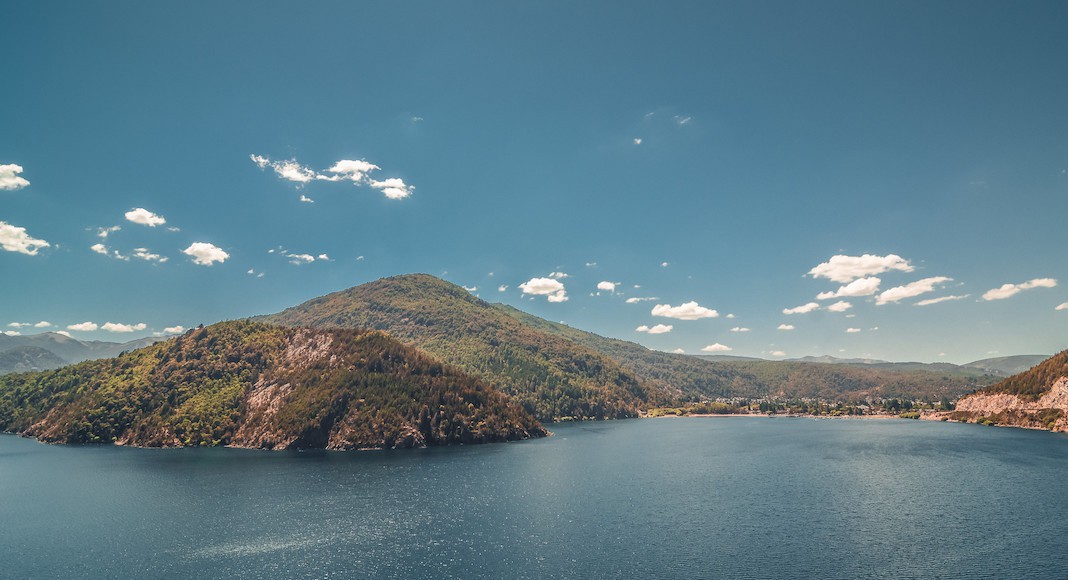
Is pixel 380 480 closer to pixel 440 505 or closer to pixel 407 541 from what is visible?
pixel 440 505

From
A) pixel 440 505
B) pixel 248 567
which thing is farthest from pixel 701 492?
pixel 248 567

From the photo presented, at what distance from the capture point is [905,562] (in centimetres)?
9250

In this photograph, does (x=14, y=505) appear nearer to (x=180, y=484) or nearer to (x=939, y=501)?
(x=180, y=484)

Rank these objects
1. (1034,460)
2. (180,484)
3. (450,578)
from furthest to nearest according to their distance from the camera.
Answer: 1. (1034,460)
2. (180,484)
3. (450,578)

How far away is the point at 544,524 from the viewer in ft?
401

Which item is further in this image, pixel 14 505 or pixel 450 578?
pixel 14 505

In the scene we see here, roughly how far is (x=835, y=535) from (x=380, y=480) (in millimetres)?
137489

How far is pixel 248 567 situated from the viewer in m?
94.9

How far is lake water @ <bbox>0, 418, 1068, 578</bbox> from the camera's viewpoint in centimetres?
9362

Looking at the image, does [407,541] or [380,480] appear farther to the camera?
[380,480]

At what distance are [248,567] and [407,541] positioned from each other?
1198 inches

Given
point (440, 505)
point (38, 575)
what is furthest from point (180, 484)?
point (440, 505)

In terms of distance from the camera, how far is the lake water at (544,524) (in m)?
93.6

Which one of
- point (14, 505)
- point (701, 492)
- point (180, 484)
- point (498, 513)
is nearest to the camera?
point (498, 513)
